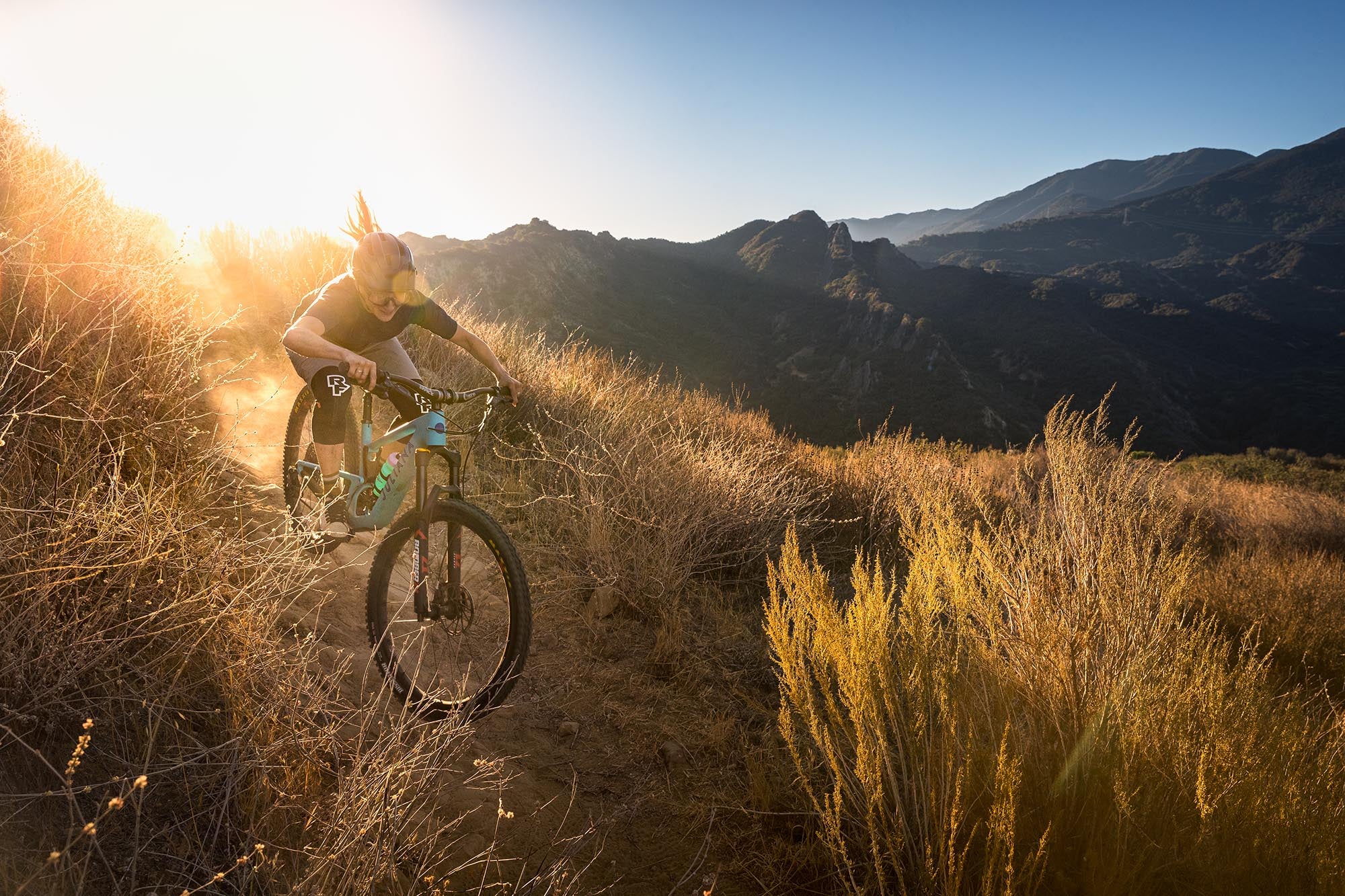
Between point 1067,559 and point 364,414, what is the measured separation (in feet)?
11.8

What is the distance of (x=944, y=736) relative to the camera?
201 cm

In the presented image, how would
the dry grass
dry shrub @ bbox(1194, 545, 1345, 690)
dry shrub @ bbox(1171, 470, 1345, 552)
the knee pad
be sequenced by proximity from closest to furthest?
the dry grass → the knee pad → dry shrub @ bbox(1194, 545, 1345, 690) → dry shrub @ bbox(1171, 470, 1345, 552)

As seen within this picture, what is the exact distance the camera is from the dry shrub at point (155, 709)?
1509 mm

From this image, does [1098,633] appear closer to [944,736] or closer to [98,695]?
[944,736]

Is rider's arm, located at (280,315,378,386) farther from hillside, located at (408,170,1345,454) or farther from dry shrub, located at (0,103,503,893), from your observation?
hillside, located at (408,170,1345,454)

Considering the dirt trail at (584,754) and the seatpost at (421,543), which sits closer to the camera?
the dirt trail at (584,754)

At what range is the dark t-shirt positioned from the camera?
3.05 metres

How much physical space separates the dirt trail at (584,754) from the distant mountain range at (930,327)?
3263 centimetres

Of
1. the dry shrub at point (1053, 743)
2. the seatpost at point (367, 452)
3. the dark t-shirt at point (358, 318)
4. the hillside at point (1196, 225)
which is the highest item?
the hillside at point (1196, 225)

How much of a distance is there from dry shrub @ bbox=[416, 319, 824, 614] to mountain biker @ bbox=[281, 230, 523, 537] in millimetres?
1293

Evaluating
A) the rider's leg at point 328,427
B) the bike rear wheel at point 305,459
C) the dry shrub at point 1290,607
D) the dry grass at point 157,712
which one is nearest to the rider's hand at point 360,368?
the rider's leg at point 328,427

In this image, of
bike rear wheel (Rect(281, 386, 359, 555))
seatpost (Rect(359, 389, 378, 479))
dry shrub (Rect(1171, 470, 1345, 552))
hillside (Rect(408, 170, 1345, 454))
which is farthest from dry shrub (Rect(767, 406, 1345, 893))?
hillside (Rect(408, 170, 1345, 454))

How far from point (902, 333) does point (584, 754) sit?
71623 mm

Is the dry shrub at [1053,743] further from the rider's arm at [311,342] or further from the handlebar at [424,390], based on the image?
the rider's arm at [311,342]
